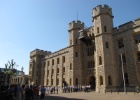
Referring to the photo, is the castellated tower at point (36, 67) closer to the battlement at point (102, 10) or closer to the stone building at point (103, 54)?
the stone building at point (103, 54)

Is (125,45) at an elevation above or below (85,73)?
above

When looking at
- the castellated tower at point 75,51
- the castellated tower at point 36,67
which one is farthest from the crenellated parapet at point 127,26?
the castellated tower at point 36,67

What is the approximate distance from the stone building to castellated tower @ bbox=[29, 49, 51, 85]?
1215 cm

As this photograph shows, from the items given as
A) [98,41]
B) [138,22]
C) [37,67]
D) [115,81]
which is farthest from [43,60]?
[138,22]

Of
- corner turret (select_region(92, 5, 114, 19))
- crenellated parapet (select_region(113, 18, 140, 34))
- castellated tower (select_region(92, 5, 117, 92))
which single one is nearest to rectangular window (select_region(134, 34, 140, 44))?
crenellated parapet (select_region(113, 18, 140, 34))

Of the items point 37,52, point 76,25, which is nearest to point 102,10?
point 76,25

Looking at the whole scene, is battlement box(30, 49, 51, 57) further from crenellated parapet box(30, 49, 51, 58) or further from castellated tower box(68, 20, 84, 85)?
castellated tower box(68, 20, 84, 85)

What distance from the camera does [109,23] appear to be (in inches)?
1141

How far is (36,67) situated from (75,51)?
20213 mm

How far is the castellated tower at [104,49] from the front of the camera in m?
25.9

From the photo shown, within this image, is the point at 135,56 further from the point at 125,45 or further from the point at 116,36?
the point at 116,36

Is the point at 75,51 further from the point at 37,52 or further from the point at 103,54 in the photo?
the point at 37,52

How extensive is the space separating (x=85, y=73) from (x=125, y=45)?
10156 millimetres

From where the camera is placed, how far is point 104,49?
27203 mm
